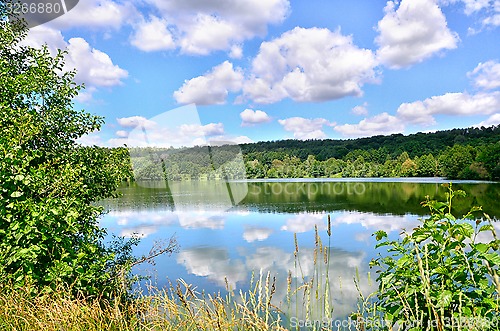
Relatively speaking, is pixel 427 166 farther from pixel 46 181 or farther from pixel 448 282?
pixel 448 282

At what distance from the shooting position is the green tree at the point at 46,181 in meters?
4.64

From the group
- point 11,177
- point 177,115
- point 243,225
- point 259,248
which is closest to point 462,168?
point 243,225

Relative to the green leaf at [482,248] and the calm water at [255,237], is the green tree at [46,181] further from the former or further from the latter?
the green leaf at [482,248]

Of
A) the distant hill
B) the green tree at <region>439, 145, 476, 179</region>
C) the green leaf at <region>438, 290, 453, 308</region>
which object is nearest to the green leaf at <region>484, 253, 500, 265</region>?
the green leaf at <region>438, 290, 453, 308</region>

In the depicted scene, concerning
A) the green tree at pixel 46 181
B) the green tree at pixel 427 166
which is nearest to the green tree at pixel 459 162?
the green tree at pixel 427 166

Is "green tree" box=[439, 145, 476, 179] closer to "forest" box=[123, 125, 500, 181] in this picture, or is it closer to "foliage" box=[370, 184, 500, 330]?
"forest" box=[123, 125, 500, 181]

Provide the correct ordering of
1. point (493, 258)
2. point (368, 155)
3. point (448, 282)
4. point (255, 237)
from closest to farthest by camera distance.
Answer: point (493, 258), point (448, 282), point (255, 237), point (368, 155)

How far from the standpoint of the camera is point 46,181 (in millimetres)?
5645

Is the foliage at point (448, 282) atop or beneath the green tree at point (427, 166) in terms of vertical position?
atop

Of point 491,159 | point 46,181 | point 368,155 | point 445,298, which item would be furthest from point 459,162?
point 445,298

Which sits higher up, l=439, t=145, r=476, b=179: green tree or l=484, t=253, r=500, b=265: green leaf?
l=484, t=253, r=500, b=265: green leaf

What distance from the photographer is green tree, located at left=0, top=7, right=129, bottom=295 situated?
4.64 m

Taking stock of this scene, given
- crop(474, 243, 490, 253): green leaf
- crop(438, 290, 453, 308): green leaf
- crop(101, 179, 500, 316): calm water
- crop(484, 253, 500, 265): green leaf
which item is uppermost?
crop(474, 243, 490, 253): green leaf

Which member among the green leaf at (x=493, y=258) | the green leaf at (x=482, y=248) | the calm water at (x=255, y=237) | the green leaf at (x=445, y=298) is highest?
the green leaf at (x=482, y=248)
